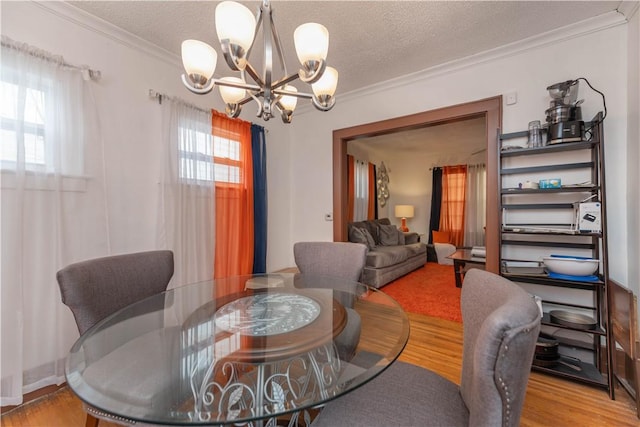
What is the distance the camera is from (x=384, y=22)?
1.89m

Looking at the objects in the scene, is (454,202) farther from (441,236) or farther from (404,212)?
(404,212)

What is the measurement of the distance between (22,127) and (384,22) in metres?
2.43

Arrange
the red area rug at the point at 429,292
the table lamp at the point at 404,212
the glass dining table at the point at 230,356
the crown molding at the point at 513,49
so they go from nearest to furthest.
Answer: the glass dining table at the point at 230,356 < the crown molding at the point at 513,49 < the red area rug at the point at 429,292 < the table lamp at the point at 404,212

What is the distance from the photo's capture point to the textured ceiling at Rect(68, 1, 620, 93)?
1732 mm

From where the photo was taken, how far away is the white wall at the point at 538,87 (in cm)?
181

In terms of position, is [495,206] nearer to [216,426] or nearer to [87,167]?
[216,426]

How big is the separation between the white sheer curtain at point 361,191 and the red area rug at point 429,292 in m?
1.58

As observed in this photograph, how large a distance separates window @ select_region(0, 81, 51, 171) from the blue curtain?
5.57 ft

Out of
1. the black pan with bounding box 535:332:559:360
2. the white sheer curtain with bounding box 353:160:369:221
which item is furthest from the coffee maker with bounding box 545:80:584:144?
the white sheer curtain with bounding box 353:160:369:221

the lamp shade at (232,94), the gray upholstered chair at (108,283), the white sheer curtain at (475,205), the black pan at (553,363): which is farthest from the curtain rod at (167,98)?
the white sheer curtain at (475,205)

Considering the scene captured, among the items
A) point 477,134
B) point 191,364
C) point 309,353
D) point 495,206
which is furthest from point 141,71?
point 477,134

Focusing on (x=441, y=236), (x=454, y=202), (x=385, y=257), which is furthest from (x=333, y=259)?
(x=454, y=202)

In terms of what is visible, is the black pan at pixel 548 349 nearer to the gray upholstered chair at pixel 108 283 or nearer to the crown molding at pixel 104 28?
the gray upholstered chair at pixel 108 283

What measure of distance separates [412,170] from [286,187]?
13.8ft
